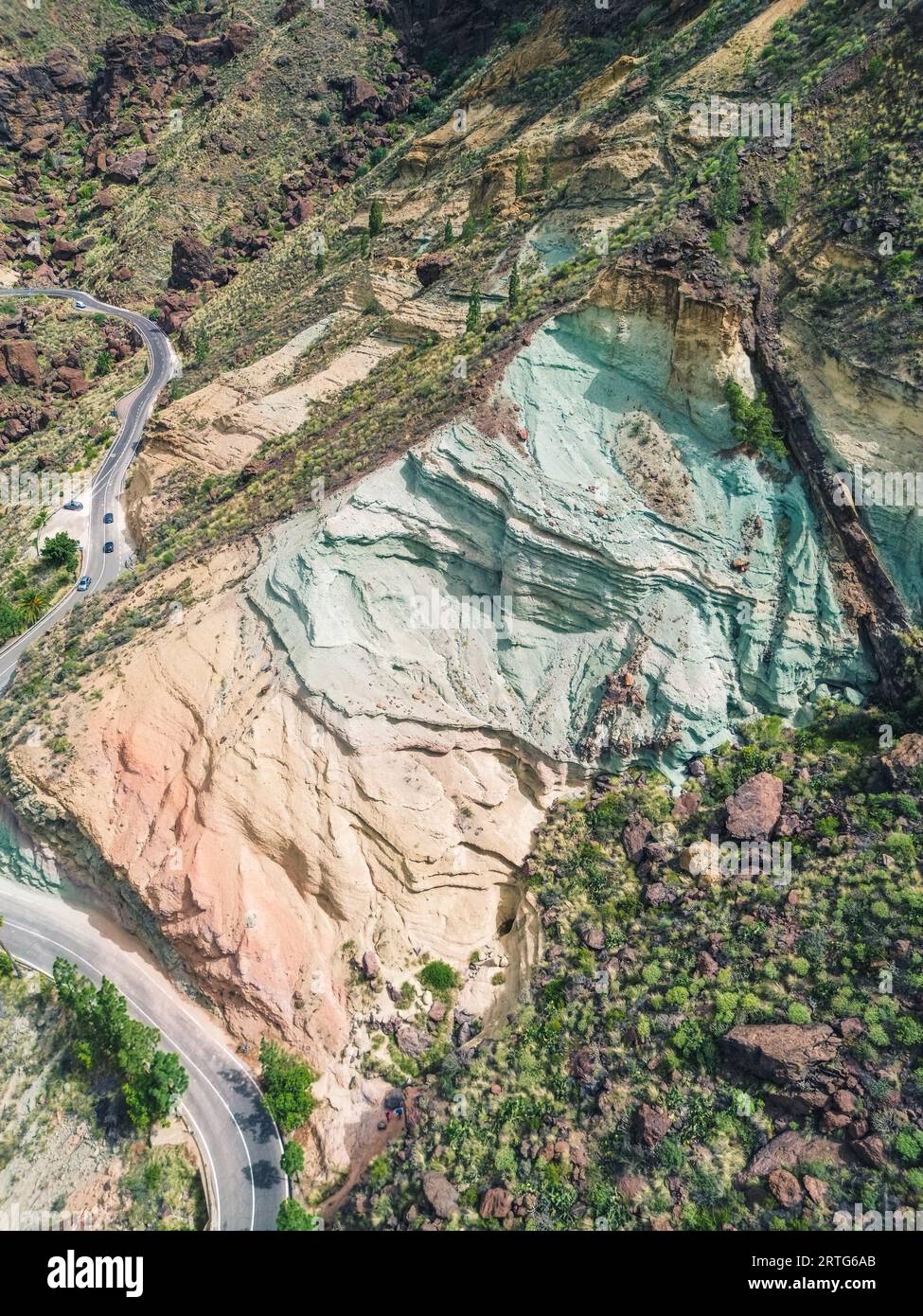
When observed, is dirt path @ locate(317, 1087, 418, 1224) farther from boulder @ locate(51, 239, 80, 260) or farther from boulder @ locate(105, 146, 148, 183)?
boulder @ locate(105, 146, 148, 183)

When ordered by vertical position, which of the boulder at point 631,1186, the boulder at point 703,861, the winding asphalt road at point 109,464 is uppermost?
the winding asphalt road at point 109,464

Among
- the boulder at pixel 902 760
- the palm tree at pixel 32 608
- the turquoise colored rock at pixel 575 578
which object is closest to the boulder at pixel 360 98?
the palm tree at pixel 32 608

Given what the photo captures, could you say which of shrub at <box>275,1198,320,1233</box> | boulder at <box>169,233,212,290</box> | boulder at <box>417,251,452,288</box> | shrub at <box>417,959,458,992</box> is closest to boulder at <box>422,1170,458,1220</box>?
shrub at <box>275,1198,320,1233</box>

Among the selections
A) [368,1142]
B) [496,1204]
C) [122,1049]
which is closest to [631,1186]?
[496,1204]

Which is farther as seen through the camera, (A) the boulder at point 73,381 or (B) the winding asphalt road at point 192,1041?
(A) the boulder at point 73,381

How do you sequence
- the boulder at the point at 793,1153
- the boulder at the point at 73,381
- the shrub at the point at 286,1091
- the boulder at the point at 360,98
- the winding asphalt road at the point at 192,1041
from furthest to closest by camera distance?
the boulder at the point at 360,98 < the boulder at the point at 73,381 < the shrub at the point at 286,1091 < the winding asphalt road at the point at 192,1041 < the boulder at the point at 793,1153

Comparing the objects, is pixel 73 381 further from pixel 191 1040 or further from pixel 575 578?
pixel 191 1040

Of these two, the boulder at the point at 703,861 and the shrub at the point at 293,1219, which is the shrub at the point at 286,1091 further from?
the boulder at the point at 703,861

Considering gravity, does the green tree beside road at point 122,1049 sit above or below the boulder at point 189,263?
below
